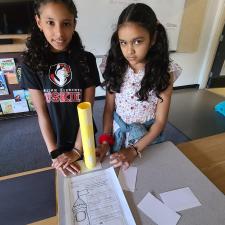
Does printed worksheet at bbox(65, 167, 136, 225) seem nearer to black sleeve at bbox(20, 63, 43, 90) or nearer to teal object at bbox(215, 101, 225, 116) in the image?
black sleeve at bbox(20, 63, 43, 90)

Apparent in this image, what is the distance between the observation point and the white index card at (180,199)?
0.58 m

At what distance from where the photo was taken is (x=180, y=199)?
0.60 metres

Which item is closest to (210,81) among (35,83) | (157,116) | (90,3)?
(90,3)

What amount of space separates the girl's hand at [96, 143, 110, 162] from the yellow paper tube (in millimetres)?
56

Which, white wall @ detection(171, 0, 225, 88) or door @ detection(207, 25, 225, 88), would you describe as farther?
door @ detection(207, 25, 225, 88)

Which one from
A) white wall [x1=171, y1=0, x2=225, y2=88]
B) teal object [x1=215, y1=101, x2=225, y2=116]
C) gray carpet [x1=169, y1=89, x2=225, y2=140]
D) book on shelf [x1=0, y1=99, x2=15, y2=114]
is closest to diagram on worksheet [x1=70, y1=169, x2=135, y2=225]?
gray carpet [x1=169, y1=89, x2=225, y2=140]

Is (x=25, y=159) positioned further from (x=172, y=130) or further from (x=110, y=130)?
(x=172, y=130)

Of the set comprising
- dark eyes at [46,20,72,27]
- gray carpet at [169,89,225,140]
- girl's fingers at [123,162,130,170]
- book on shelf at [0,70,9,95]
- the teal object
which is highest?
dark eyes at [46,20,72,27]

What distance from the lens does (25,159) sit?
1799 mm

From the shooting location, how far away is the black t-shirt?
86 centimetres

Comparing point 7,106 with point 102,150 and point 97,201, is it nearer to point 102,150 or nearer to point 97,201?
point 102,150

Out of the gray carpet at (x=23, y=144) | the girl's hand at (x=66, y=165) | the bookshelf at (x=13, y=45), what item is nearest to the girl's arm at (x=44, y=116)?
the girl's hand at (x=66, y=165)

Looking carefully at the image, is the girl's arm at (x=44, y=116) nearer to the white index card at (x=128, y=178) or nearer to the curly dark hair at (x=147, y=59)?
the curly dark hair at (x=147, y=59)

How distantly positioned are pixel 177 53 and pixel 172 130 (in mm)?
1345
